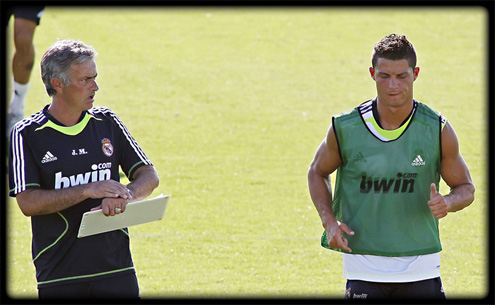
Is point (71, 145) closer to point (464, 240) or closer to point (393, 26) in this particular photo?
point (464, 240)

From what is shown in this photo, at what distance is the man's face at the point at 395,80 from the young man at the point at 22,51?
696cm

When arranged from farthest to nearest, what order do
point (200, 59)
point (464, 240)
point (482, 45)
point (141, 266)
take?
point (482, 45), point (200, 59), point (464, 240), point (141, 266)

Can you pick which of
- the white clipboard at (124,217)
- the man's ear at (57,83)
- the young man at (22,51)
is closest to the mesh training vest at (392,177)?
the white clipboard at (124,217)

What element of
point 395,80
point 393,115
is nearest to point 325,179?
point 393,115

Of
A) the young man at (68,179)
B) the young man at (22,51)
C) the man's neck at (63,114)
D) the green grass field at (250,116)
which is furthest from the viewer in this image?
the young man at (22,51)

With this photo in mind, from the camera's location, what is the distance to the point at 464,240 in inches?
319

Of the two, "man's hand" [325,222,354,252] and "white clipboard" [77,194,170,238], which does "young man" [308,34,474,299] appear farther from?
"white clipboard" [77,194,170,238]

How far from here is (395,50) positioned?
419 centimetres

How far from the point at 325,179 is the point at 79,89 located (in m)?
1.41

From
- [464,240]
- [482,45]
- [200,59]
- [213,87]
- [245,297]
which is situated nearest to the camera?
[245,297]

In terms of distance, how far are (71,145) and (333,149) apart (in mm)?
1383

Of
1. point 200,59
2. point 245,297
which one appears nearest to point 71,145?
point 245,297

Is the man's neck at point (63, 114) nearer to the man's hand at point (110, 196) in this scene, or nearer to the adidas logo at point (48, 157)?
the adidas logo at point (48, 157)

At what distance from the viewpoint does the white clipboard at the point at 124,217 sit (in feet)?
13.3
